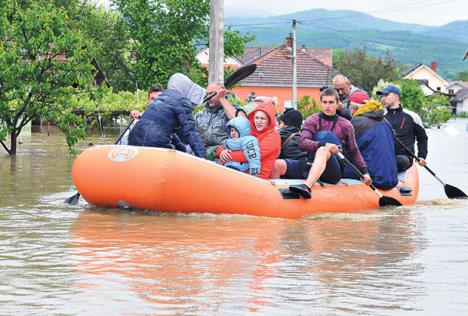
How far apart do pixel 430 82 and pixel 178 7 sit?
128 meters

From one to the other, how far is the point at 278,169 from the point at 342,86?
9.03 feet

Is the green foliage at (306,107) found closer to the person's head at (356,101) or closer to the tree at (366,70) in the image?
the person's head at (356,101)

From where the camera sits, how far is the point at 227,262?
9438 mm

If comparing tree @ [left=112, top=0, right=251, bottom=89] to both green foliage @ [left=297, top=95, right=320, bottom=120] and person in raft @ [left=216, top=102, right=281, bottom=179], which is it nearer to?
green foliage @ [left=297, top=95, right=320, bottom=120]

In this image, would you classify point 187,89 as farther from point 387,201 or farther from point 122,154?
point 387,201

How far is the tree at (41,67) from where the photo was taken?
2170cm

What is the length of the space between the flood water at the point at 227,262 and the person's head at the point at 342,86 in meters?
2.07

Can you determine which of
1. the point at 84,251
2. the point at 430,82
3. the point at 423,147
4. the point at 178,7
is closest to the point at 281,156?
the point at 423,147

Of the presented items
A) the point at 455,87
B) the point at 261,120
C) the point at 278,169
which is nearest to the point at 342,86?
the point at 278,169

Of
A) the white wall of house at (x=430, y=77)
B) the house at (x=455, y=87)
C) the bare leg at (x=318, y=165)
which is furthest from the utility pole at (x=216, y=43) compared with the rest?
the house at (x=455, y=87)

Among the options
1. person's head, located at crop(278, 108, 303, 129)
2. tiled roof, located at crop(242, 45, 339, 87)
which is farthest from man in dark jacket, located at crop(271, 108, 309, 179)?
tiled roof, located at crop(242, 45, 339, 87)

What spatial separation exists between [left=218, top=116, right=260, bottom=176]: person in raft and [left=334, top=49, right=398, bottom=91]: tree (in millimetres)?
97161

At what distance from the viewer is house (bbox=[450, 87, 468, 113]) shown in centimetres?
17360

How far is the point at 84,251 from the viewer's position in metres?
9.96
